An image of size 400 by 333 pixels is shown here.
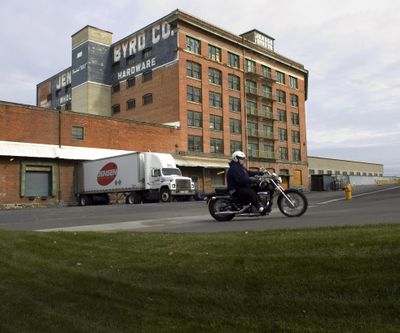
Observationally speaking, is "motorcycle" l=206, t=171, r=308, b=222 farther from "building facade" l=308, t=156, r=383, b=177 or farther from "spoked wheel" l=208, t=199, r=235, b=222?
"building facade" l=308, t=156, r=383, b=177

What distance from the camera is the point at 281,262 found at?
16.2 feet

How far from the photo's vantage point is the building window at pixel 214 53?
177 ft

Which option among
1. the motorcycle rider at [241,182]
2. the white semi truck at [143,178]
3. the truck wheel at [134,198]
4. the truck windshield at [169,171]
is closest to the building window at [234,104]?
the white semi truck at [143,178]

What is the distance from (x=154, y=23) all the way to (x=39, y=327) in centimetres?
5185

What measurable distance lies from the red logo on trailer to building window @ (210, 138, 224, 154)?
18.1 meters

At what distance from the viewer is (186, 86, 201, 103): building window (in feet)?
167

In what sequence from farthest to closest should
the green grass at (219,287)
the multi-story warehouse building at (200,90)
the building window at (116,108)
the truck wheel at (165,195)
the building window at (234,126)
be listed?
the building window at (116,108), the building window at (234,126), the multi-story warehouse building at (200,90), the truck wheel at (165,195), the green grass at (219,287)

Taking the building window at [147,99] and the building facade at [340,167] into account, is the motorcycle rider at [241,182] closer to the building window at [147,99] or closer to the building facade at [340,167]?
the building window at [147,99]

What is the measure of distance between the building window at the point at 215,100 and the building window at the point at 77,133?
17757 millimetres

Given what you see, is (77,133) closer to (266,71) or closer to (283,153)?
(266,71)

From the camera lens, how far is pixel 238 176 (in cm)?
1097

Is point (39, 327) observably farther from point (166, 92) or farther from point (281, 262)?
point (166, 92)

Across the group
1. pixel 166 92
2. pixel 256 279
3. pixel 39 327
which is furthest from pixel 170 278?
pixel 166 92

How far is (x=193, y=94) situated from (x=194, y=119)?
293cm
